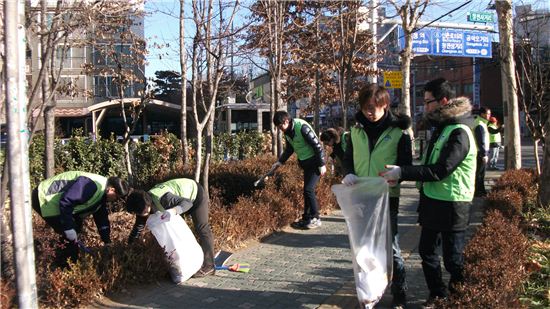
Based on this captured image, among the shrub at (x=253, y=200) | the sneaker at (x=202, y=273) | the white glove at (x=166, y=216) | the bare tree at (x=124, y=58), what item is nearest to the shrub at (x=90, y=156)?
the bare tree at (x=124, y=58)

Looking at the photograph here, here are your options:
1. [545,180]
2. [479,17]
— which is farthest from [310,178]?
[479,17]

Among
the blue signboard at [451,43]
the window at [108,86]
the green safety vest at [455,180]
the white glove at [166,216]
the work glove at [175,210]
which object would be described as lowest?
the white glove at [166,216]

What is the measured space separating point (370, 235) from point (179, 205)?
6.29 ft

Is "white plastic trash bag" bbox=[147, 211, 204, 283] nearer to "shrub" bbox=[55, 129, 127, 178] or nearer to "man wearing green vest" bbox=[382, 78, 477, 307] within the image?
"man wearing green vest" bbox=[382, 78, 477, 307]

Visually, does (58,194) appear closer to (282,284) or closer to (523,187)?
(282,284)

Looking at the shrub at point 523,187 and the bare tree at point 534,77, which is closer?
the shrub at point 523,187

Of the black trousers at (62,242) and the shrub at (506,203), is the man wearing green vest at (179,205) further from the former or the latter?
the shrub at (506,203)

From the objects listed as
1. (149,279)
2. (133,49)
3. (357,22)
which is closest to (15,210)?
(149,279)

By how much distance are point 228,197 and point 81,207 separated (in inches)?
155

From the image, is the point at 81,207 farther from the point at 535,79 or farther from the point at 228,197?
the point at 535,79

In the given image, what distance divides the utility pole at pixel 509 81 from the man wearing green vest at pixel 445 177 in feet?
23.9

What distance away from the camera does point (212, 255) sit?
16.8 feet

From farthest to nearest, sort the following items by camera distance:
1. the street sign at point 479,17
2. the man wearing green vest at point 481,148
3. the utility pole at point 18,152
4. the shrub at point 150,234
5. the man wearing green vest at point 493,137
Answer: the street sign at point 479,17 < the man wearing green vest at point 493,137 < the man wearing green vest at point 481,148 < the shrub at point 150,234 < the utility pole at point 18,152

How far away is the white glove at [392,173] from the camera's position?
136 inches
